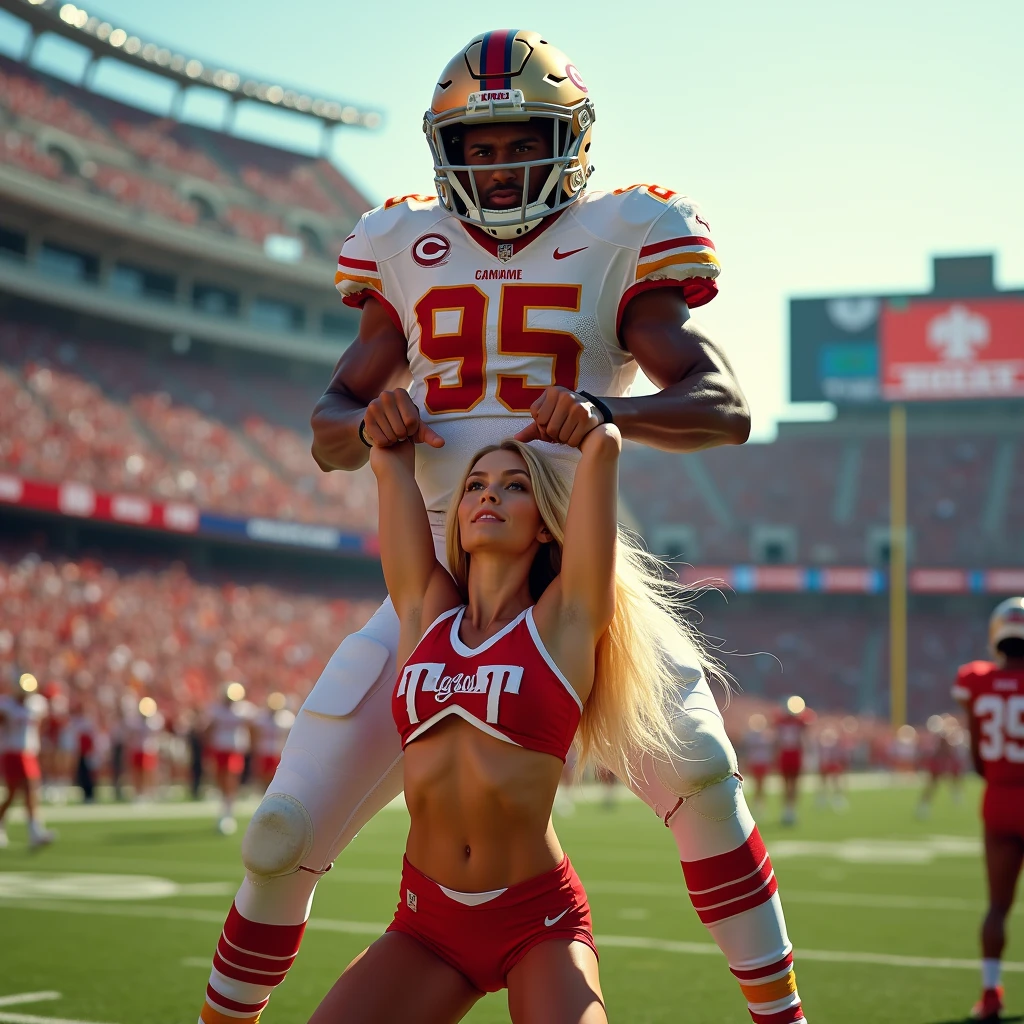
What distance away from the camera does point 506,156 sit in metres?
3.15

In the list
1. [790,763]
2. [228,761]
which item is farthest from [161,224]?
[790,763]

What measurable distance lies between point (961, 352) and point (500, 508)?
44050 millimetres

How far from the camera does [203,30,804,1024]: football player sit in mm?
2984

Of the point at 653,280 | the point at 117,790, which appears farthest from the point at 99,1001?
the point at 117,790

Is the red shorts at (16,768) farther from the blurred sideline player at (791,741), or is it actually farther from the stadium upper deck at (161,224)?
the stadium upper deck at (161,224)

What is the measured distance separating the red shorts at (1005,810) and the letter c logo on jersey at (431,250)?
4.15 meters

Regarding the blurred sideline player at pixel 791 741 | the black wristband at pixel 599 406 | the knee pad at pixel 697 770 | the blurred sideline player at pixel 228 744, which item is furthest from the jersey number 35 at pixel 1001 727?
the blurred sideline player at pixel 791 741

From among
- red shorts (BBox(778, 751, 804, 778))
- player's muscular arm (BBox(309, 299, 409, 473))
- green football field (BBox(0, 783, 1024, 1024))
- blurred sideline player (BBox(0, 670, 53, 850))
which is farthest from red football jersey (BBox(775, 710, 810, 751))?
player's muscular arm (BBox(309, 299, 409, 473))

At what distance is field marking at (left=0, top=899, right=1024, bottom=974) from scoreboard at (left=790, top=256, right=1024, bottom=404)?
3934cm

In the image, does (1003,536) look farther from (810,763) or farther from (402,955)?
(402,955)

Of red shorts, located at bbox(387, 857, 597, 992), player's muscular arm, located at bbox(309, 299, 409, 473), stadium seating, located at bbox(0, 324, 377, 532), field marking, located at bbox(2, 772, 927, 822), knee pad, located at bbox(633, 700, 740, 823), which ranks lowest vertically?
field marking, located at bbox(2, 772, 927, 822)

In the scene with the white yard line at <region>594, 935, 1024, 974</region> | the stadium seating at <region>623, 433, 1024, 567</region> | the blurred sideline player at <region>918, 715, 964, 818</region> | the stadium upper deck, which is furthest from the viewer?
the stadium seating at <region>623, 433, 1024, 567</region>

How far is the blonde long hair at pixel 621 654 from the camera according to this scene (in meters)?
3.00

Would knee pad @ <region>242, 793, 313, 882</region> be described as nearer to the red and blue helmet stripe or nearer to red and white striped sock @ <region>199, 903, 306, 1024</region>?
red and white striped sock @ <region>199, 903, 306, 1024</region>
